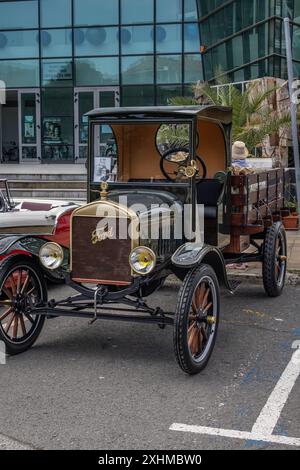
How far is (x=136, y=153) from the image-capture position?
259 inches

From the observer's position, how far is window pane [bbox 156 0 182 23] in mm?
20906

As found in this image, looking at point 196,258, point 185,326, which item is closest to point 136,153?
point 196,258

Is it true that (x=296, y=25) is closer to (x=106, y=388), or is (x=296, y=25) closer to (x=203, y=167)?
(x=203, y=167)

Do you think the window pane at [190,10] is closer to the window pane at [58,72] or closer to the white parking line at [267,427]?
the window pane at [58,72]

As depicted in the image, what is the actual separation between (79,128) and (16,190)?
22.6 ft

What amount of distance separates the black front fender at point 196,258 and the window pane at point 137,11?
17459 mm

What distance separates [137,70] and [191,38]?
7.13ft

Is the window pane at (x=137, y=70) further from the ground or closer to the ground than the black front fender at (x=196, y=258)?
further from the ground

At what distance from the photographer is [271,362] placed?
5.06 meters

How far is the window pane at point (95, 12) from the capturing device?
843 inches

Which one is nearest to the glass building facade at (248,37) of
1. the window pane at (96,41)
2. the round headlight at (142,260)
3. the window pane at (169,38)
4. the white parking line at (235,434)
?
the window pane at (169,38)

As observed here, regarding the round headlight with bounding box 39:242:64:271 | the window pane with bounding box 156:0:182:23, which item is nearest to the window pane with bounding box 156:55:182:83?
the window pane with bounding box 156:0:182:23

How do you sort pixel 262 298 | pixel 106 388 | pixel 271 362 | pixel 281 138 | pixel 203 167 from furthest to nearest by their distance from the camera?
pixel 281 138 → pixel 262 298 → pixel 203 167 → pixel 271 362 → pixel 106 388
